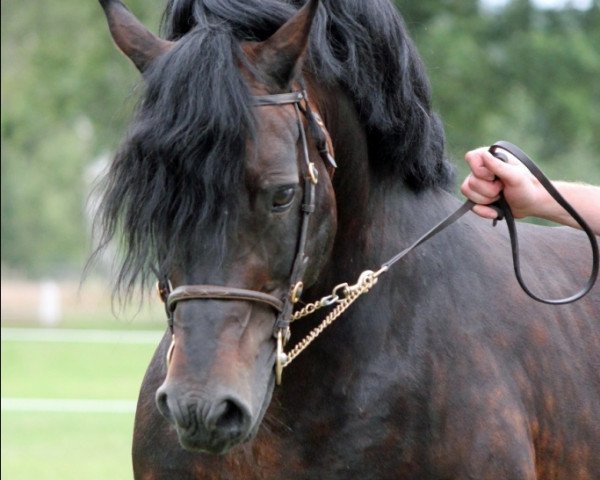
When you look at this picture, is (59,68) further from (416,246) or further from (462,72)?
(416,246)

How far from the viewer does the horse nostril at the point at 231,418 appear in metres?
2.95

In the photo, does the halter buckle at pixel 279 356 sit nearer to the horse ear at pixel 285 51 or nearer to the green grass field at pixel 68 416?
the horse ear at pixel 285 51

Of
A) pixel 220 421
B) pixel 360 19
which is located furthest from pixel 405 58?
pixel 220 421

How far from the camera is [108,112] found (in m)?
26.1

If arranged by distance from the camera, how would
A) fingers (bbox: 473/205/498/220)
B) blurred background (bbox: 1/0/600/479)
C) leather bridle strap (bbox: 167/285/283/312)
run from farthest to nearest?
blurred background (bbox: 1/0/600/479) < fingers (bbox: 473/205/498/220) < leather bridle strap (bbox: 167/285/283/312)

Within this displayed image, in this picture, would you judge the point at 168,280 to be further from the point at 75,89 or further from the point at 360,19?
the point at 75,89

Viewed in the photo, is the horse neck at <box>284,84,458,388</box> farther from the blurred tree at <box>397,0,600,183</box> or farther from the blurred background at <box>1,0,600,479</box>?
the blurred tree at <box>397,0,600,183</box>

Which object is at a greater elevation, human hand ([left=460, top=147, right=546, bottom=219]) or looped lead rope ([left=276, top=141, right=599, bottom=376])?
human hand ([left=460, top=147, right=546, bottom=219])

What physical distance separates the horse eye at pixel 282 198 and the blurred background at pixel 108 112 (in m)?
6.97

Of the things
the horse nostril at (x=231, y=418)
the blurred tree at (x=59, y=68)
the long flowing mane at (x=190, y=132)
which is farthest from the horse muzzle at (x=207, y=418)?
the blurred tree at (x=59, y=68)

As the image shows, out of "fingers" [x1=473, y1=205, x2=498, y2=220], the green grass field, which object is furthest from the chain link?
the green grass field

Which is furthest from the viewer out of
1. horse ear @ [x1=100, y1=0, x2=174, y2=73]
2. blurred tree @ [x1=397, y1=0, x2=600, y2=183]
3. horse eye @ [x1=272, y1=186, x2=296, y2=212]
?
blurred tree @ [x1=397, y1=0, x2=600, y2=183]

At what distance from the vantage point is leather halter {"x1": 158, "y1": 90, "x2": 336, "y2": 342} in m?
3.07

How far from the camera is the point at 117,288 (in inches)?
131
